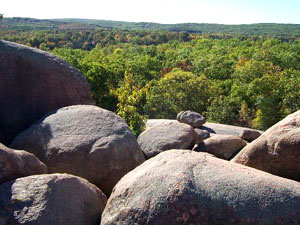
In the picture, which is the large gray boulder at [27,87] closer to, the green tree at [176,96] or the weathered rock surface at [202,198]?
the weathered rock surface at [202,198]

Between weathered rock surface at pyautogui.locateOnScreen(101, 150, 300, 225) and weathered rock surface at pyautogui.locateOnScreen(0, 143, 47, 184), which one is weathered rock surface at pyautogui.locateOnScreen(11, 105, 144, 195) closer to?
weathered rock surface at pyautogui.locateOnScreen(0, 143, 47, 184)

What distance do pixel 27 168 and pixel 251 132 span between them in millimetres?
13159

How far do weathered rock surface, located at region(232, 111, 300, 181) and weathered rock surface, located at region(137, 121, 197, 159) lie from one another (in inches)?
182

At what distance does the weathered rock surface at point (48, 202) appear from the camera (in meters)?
6.26

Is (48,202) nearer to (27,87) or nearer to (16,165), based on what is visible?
(16,165)

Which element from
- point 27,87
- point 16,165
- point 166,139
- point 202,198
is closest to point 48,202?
point 16,165

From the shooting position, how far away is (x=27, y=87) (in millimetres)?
11492

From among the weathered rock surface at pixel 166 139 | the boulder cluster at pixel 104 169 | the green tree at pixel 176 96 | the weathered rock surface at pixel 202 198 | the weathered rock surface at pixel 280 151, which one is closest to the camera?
the weathered rock surface at pixel 202 198

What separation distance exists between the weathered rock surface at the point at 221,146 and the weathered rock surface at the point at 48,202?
8123 millimetres

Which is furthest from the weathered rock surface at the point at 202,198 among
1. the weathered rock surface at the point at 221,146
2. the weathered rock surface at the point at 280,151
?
the weathered rock surface at the point at 221,146

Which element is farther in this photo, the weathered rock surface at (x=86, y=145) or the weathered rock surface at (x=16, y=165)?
the weathered rock surface at (x=86, y=145)

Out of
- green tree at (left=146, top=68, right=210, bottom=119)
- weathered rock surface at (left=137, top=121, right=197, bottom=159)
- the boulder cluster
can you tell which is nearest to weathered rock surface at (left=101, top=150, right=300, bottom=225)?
the boulder cluster

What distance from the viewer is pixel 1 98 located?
11.2 metres

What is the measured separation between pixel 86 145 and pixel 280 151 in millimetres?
4478
